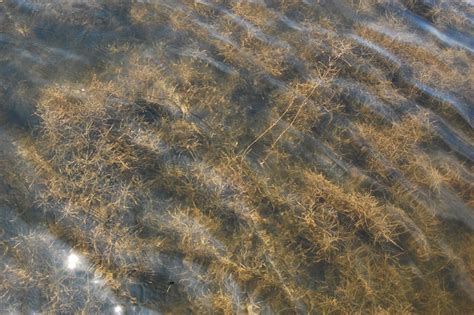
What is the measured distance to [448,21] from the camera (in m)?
6.92

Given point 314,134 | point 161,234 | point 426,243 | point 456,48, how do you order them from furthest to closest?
point 456,48 → point 314,134 → point 426,243 → point 161,234

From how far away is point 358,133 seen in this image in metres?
5.55

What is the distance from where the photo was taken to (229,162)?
5.08 m

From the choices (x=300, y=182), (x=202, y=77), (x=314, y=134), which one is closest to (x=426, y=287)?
(x=300, y=182)

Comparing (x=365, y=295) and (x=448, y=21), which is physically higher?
(x=448, y=21)

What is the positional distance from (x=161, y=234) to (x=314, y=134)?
2221mm

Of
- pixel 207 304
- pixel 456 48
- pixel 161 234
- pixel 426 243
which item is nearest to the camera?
pixel 207 304

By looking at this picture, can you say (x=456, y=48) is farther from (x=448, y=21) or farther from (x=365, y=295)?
(x=365, y=295)

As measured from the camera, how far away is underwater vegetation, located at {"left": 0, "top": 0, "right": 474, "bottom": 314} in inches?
172

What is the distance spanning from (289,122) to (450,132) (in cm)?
212

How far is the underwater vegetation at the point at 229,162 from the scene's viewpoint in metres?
4.38

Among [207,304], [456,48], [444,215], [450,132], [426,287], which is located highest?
[456,48]

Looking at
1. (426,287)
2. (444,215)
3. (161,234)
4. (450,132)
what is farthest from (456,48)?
(161,234)

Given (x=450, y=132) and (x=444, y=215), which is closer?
(x=444, y=215)
